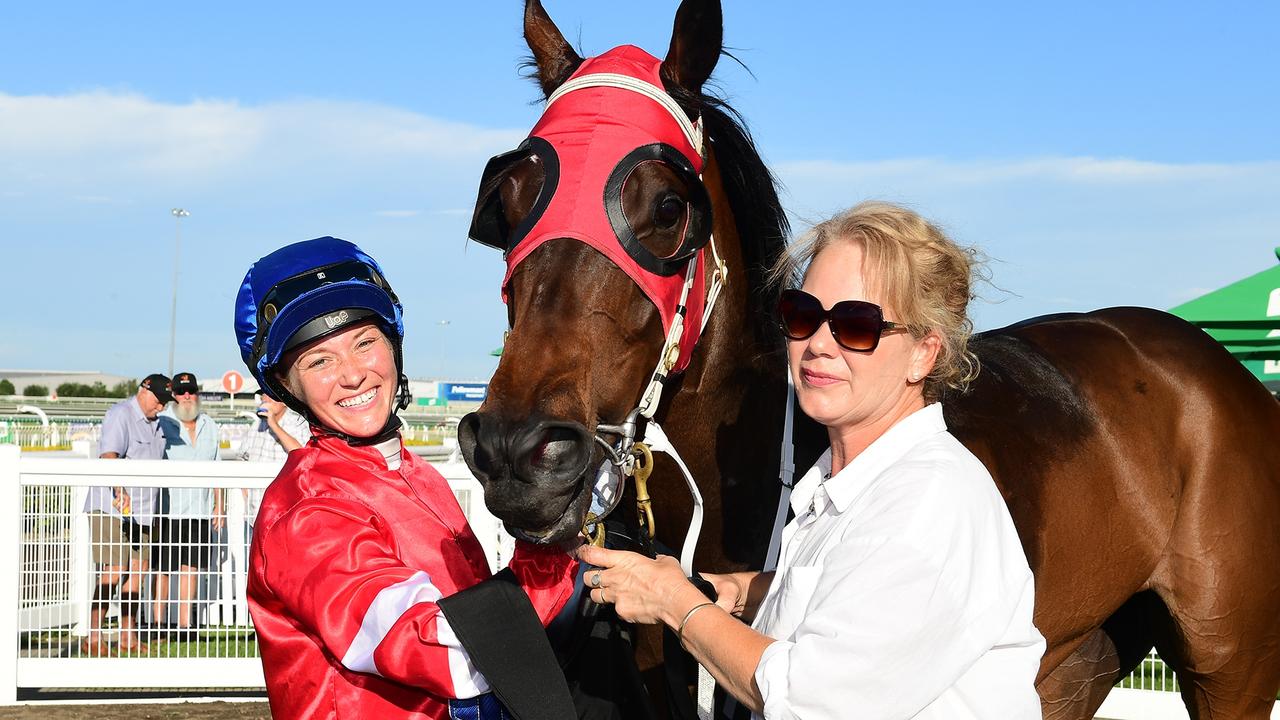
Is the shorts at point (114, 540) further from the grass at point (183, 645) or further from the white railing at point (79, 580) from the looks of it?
the grass at point (183, 645)

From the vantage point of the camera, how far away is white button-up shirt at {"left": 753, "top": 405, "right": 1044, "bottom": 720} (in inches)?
55.3

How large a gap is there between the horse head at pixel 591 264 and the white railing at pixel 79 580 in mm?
3924

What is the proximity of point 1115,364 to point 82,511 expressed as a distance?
5129 mm

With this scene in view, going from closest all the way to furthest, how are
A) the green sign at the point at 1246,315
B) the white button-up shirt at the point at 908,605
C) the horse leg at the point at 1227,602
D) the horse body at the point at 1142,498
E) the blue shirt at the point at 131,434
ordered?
the white button-up shirt at the point at 908,605, the horse body at the point at 1142,498, the horse leg at the point at 1227,602, the green sign at the point at 1246,315, the blue shirt at the point at 131,434

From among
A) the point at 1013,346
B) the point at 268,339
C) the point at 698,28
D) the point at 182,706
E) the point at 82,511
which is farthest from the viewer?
the point at 182,706

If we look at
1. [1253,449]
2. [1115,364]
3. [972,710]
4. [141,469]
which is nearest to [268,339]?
[972,710]

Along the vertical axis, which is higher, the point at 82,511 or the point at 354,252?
the point at 354,252

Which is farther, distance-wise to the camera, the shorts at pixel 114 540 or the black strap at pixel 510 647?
the shorts at pixel 114 540

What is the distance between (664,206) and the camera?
86.3 inches

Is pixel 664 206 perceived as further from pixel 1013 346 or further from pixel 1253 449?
pixel 1253 449

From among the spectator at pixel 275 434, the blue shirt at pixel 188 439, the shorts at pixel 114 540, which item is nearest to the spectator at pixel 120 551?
the shorts at pixel 114 540

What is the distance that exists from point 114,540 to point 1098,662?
16.9ft

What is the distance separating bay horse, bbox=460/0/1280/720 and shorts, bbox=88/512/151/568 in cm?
412

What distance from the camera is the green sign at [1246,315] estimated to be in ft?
24.3
